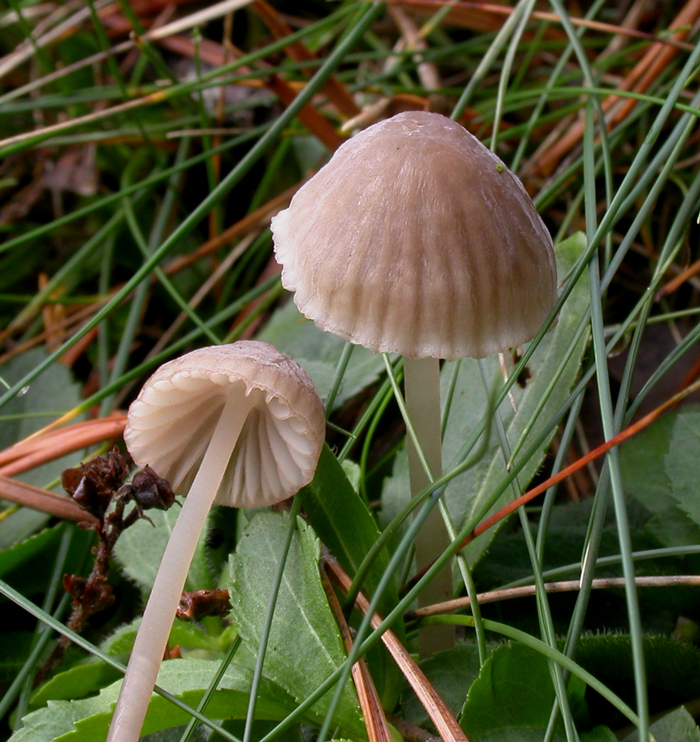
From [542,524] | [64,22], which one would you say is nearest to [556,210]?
[542,524]

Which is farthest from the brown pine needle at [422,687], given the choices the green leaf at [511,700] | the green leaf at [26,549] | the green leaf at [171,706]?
the green leaf at [26,549]

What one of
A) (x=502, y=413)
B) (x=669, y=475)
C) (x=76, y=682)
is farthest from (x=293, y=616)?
(x=669, y=475)

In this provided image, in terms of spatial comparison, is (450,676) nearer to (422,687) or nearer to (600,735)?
(422,687)

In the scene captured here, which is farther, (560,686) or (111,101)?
(111,101)

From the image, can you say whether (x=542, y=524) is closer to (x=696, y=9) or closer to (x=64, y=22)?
(x=696, y=9)

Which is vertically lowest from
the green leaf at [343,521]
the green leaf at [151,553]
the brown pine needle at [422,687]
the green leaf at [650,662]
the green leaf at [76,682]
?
the green leaf at [650,662]

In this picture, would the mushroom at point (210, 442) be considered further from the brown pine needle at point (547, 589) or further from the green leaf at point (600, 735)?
the green leaf at point (600, 735)

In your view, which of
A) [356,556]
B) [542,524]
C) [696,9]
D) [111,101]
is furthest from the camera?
[111,101]
